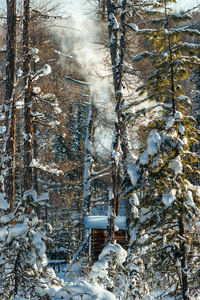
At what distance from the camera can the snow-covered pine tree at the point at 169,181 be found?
534 cm

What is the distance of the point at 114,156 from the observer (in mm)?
8953

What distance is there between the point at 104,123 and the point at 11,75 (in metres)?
6.29

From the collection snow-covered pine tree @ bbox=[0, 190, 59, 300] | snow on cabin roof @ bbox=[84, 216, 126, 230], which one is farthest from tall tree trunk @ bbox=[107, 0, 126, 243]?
snow-covered pine tree @ bbox=[0, 190, 59, 300]

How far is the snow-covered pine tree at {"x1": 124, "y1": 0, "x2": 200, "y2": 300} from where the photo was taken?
17.5 ft

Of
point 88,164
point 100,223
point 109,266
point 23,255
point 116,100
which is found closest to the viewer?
point 23,255

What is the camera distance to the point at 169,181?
5.43m

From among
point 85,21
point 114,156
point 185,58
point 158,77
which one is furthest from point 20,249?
point 85,21

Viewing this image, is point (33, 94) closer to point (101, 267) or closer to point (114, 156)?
point (114, 156)

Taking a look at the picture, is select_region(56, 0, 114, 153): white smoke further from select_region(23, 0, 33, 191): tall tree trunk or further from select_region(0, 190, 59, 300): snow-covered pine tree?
select_region(0, 190, 59, 300): snow-covered pine tree

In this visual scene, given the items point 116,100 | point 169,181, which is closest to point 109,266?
point 169,181

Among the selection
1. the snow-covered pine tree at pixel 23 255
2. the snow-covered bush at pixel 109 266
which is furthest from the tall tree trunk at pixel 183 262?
the snow-covered pine tree at pixel 23 255

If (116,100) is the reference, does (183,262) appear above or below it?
below

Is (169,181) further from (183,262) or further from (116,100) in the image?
(116,100)

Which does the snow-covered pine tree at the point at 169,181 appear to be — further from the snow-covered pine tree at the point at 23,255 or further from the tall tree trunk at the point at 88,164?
the tall tree trunk at the point at 88,164
